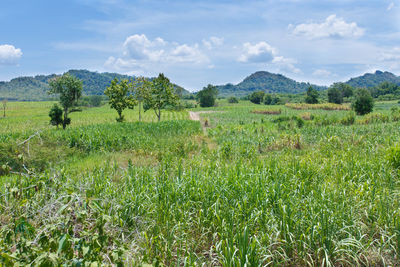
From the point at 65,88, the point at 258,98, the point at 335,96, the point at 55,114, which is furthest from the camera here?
the point at 258,98

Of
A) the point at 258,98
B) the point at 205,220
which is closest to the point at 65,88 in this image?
the point at 205,220

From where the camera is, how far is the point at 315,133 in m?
16.4

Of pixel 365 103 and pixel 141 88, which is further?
pixel 365 103

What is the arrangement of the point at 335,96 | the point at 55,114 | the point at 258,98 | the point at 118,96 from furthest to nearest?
the point at 258,98 < the point at 335,96 < the point at 118,96 < the point at 55,114

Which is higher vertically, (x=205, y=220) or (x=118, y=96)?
(x=118, y=96)

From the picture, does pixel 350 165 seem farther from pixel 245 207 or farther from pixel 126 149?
pixel 126 149

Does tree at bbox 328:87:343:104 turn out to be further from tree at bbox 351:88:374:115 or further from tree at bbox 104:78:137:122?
tree at bbox 104:78:137:122

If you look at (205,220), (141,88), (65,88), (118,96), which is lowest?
(205,220)

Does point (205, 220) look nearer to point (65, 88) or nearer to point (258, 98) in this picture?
point (65, 88)

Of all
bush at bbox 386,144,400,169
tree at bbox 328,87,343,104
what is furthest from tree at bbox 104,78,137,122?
tree at bbox 328,87,343,104

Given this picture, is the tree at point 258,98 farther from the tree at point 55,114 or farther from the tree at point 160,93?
the tree at point 55,114

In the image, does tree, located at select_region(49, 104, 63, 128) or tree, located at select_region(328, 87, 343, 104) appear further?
tree, located at select_region(328, 87, 343, 104)

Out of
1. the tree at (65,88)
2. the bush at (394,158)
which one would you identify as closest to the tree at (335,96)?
the tree at (65,88)

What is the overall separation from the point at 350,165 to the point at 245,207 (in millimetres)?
4472
